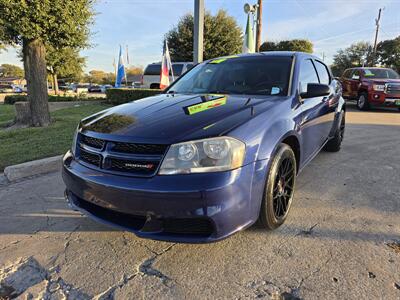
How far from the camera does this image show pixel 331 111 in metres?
4.55

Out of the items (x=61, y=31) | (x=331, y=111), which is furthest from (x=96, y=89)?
A: (x=331, y=111)

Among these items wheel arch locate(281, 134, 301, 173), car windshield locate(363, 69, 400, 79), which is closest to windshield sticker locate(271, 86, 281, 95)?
wheel arch locate(281, 134, 301, 173)

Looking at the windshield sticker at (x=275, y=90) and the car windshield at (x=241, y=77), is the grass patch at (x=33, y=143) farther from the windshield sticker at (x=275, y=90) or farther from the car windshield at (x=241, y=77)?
the windshield sticker at (x=275, y=90)

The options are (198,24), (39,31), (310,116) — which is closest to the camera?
(310,116)

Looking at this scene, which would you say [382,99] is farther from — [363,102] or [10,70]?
[10,70]

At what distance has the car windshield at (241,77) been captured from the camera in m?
3.34

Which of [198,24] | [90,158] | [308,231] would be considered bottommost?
[308,231]

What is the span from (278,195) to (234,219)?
719 mm

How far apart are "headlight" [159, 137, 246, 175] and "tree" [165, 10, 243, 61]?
22.1 m

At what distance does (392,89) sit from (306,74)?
9438 mm

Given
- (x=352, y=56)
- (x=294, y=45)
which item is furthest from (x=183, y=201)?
(x=352, y=56)

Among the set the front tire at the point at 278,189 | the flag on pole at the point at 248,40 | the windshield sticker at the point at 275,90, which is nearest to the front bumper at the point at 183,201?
the front tire at the point at 278,189

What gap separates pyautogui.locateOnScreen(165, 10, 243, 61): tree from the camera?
75.7 feet

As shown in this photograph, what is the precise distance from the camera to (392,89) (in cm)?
1134
